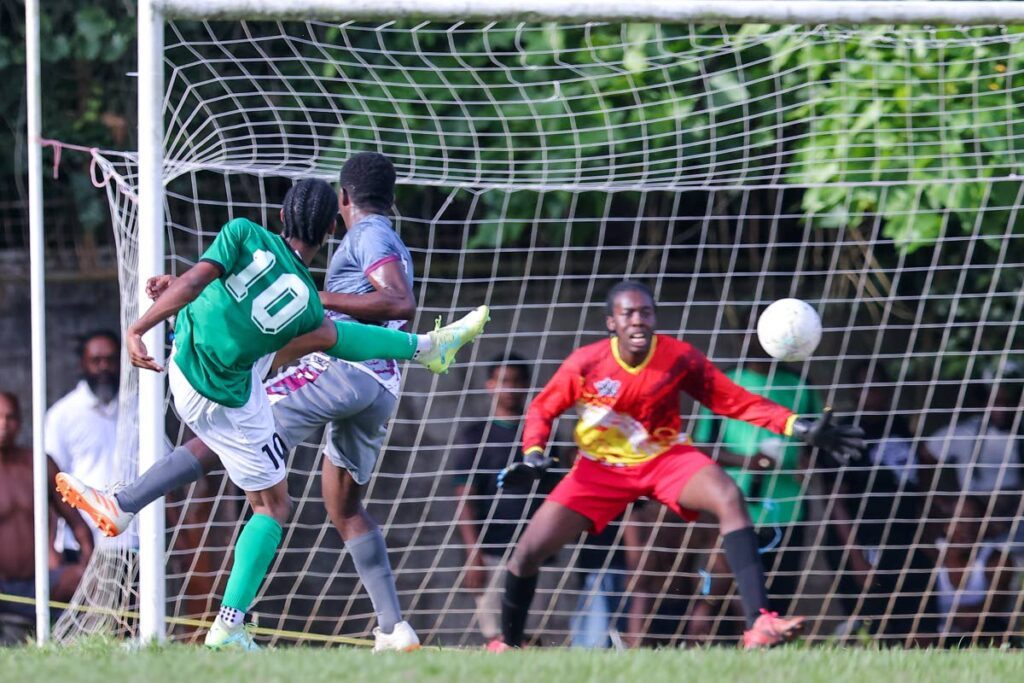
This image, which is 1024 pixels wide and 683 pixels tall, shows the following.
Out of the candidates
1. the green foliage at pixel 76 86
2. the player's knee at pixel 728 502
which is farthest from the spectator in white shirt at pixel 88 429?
the player's knee at pixel 728 502

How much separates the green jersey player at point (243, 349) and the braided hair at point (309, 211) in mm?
121

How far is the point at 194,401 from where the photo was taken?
529 centimetres

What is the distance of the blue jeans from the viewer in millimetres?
8258

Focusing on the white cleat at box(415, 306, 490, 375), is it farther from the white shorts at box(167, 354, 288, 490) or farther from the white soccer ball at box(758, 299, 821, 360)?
the white soccer ball at box(758, 299, 821, 360)

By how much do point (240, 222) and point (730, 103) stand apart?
11.9 feet

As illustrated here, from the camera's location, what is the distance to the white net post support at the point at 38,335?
6.07m

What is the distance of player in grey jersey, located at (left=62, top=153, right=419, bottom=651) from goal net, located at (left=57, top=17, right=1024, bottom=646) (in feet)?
3.93

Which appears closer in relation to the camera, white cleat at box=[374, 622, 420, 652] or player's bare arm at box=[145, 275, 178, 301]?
player's bare arm at box=[145, 275, 178, 301]

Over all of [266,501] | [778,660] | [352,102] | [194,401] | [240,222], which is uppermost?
[352,102]

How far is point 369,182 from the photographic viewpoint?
19.4 ft

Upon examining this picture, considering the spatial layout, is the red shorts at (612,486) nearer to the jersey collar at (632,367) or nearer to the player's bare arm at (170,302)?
the jersey collar at (632,367)

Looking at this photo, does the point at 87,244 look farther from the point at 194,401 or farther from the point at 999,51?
the point at 999,51

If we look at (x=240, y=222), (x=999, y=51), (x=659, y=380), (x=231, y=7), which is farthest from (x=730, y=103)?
(x=240, y=222)

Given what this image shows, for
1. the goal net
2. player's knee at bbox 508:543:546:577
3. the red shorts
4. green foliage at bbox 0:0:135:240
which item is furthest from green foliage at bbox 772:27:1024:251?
green foliage at bbox 0:0:135:240
